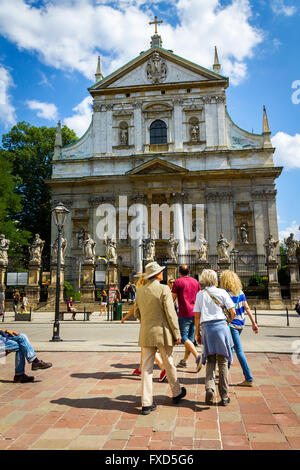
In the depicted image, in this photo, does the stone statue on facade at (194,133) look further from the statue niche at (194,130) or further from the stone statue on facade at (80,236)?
the stone statue on facade at (80,236)

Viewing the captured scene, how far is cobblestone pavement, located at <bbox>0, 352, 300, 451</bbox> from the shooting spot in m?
3.42

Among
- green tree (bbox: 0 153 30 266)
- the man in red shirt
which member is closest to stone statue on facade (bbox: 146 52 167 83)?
green tree (bbox: 0 153 30 266)

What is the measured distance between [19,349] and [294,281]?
796 inches

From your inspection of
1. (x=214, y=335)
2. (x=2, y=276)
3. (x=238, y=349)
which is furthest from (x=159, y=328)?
(x=2, y=276)

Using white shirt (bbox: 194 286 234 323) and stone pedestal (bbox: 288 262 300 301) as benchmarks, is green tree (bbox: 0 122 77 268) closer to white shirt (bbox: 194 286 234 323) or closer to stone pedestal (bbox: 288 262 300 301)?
stone pedestal (bbox: 288 262 300 301)

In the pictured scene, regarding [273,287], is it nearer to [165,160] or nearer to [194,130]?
[165,160]

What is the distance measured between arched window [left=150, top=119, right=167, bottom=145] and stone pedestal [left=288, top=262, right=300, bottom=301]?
1789 cm

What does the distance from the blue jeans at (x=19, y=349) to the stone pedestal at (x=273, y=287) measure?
61.9 ft

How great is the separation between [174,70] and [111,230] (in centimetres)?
1713

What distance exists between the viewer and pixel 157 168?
105 ft

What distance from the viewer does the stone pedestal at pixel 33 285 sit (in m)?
22.7
